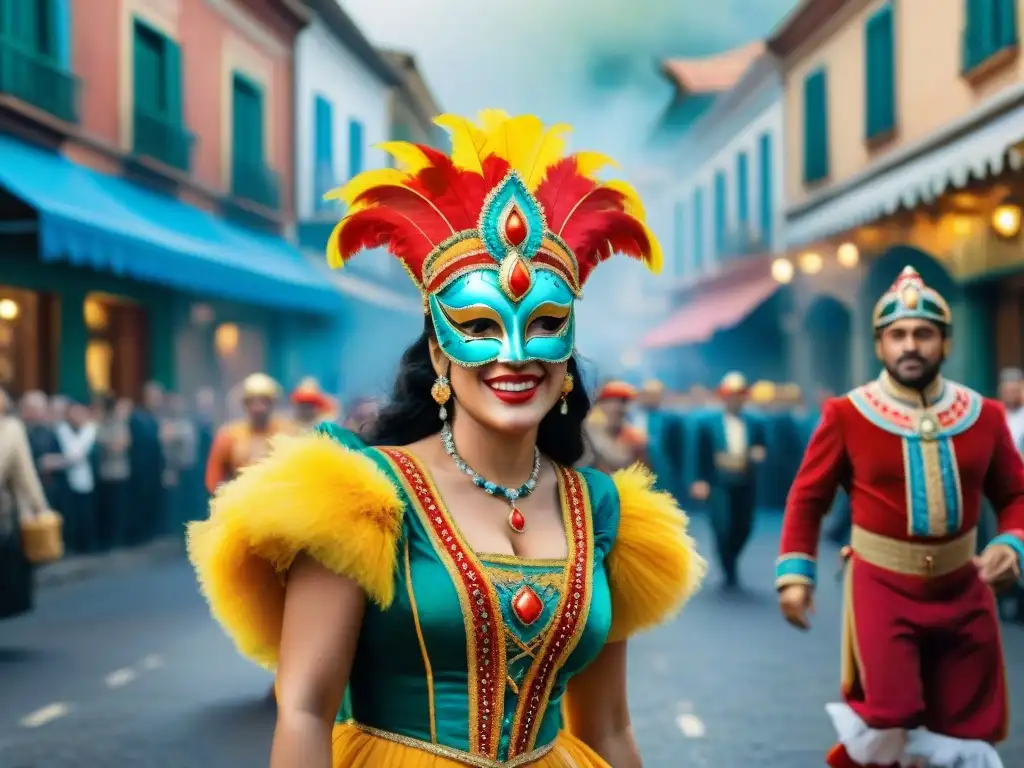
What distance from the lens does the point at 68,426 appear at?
12008 mm

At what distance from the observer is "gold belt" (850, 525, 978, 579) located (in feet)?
15.1

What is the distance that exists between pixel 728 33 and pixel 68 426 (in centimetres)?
1102

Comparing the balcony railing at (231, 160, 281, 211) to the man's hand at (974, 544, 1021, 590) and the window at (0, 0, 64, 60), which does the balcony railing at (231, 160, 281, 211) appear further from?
the man's hand at (974, 544, 1021, 590)

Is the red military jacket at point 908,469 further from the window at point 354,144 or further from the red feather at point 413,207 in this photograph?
the window at point 354,144

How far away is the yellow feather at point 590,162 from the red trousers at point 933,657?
2.53m

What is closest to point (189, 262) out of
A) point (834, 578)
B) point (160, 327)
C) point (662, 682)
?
point (160, 327)

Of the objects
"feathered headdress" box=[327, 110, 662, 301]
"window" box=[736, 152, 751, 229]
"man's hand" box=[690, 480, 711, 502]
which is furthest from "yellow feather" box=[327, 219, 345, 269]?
"window" box=[736, 152, 751, 229]

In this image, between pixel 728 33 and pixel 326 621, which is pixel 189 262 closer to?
pixel 728 33

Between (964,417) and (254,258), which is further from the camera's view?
(254,258)

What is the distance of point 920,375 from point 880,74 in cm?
1216

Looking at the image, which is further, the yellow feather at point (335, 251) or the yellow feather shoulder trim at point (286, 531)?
the yellow feather at point (335, 251)

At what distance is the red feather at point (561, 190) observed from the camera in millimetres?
2578

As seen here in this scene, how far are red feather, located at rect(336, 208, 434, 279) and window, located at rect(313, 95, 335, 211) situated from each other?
18.5 m

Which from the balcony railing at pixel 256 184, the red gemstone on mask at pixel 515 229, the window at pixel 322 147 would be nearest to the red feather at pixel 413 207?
the red gemstone on mask at pixel 515 229
